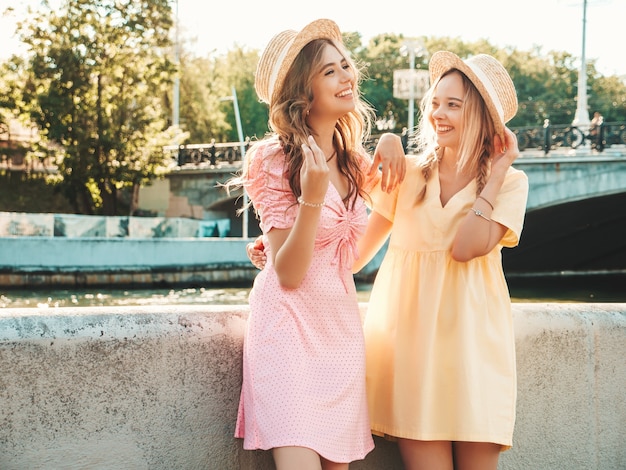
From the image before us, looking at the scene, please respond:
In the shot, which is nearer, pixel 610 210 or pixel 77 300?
pixel 77 300

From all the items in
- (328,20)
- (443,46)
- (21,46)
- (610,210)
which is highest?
(443,46)

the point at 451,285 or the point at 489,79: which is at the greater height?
the point at 489,79

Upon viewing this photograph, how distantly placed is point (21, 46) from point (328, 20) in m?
23.2

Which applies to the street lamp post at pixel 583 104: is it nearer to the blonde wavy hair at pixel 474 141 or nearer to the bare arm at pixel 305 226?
the blonde wavy hair at pixel 474 141

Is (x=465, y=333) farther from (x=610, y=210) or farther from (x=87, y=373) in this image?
(x=610, y=210)

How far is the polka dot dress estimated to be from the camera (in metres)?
2.22

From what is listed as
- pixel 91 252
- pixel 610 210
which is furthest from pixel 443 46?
pixel 91 252

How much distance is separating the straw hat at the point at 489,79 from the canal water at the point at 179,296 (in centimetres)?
1308

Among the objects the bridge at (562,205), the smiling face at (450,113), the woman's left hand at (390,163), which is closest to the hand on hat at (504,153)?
the smiling face at (450,113)

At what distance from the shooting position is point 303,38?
2.51 metres

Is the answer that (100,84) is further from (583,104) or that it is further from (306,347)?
(306,347)

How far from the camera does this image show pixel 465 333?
2408mm

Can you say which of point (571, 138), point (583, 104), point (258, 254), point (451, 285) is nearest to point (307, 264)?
point (258, 254)

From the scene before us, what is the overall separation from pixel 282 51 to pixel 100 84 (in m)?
23.0
